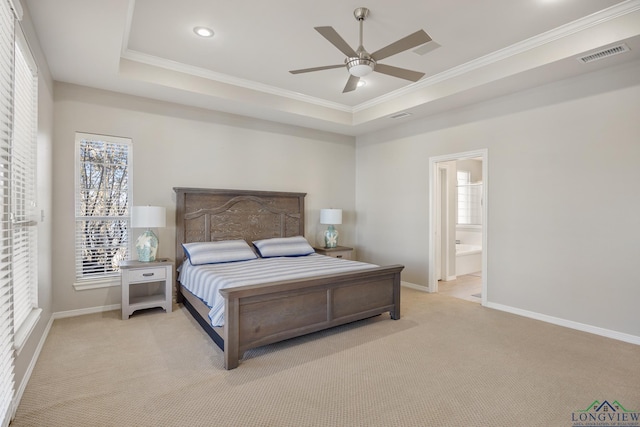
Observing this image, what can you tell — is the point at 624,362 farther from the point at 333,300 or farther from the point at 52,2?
the point at 52,2

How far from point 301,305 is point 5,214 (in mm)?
2174

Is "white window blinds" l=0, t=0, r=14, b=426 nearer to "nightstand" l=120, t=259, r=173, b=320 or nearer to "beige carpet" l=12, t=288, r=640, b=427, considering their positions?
"beige carpet" l=12, t=288, r=640, b=427

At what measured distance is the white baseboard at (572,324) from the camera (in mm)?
3201

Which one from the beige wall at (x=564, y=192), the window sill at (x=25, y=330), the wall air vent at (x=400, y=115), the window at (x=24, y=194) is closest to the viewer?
the window sill at (x=25, y=330)

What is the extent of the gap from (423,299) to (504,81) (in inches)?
116

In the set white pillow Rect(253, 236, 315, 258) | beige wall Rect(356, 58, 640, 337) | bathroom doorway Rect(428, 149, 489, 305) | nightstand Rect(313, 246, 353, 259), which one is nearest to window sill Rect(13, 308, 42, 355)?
white pillow Rect(253, 236, 315, 258)

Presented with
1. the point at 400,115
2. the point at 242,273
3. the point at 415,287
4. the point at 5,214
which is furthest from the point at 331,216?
the point at 5,214

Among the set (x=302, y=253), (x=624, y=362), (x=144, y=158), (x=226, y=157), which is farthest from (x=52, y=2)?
(x=624, y=362)

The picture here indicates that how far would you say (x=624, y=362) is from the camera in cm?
276

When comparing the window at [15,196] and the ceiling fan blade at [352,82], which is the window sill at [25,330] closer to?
the window at [15,196]

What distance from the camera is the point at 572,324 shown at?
3.56m

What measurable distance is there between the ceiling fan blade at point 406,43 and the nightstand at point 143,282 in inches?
128

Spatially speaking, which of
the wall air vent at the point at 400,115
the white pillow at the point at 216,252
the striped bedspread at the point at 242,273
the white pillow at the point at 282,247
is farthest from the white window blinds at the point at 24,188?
the wall air vent at the point at 400,115

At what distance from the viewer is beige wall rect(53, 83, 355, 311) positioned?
3.79m
